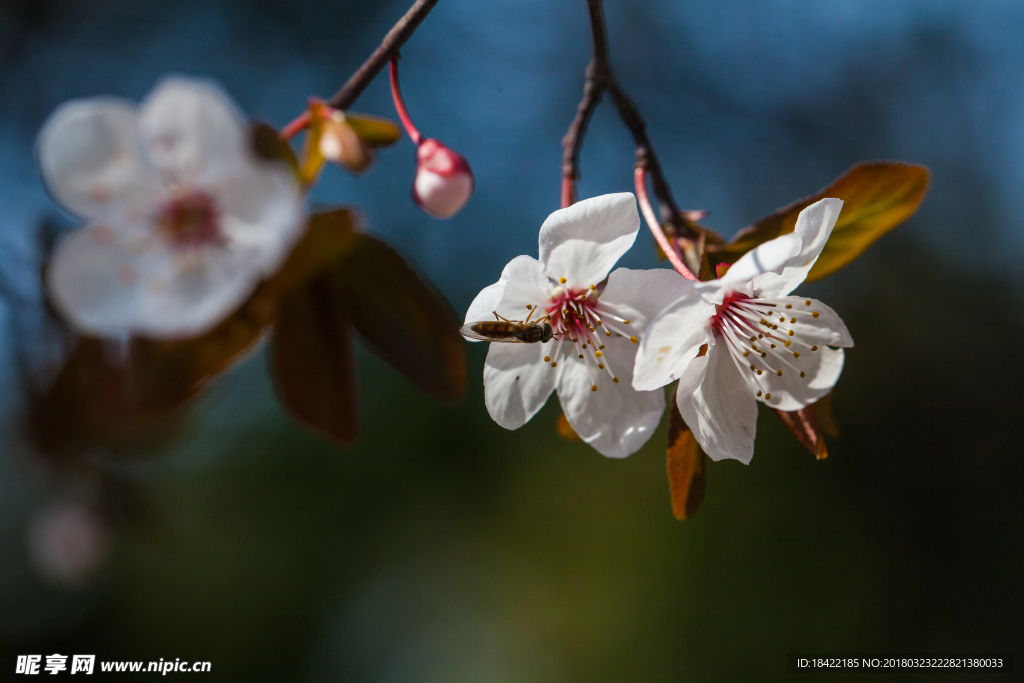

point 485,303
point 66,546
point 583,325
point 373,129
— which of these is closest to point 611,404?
point 583,325

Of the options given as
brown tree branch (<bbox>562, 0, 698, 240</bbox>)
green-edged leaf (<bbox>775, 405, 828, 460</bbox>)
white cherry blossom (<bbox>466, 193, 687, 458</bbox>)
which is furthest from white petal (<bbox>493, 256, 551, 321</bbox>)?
green-edged leaf (<bbox>775, 405, 828, 460</bbox>)

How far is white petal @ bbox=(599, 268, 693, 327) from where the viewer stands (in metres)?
0.72

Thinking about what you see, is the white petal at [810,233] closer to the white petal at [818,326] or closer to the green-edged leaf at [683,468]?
the white petal at [818,326]

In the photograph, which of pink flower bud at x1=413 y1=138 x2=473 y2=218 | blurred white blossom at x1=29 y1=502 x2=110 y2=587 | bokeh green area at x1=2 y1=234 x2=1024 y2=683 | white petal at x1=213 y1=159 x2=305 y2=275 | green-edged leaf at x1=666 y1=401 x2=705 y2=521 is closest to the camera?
white petal at x1=213 y1=159 x2=305 y2=275

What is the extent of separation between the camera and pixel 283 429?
8.41 m

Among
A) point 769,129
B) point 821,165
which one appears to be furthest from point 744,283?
point 821,165

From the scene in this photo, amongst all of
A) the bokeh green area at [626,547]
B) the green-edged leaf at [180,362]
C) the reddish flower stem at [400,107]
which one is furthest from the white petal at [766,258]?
the bokeh green area at [626,547]

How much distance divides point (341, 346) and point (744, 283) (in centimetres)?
50

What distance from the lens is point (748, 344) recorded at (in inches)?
33.1

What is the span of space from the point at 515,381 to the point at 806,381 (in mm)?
356

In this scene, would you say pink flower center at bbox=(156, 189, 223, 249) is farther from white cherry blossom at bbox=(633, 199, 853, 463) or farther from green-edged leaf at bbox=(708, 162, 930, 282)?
green-edged leaf at bbox=(708, 162, 930, 282)

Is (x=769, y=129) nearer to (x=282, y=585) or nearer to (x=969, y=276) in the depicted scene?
(x=969, y=276)

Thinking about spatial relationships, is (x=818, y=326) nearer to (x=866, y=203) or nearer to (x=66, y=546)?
(x=866, y=203)

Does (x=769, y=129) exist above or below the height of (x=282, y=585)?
above
